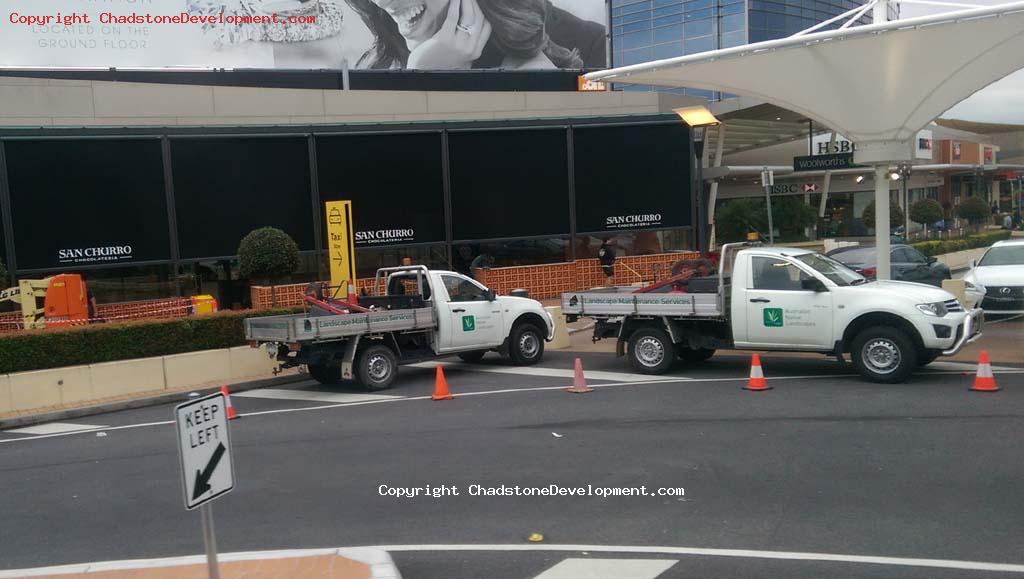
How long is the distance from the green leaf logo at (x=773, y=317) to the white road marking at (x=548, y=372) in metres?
1.54

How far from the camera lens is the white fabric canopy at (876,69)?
16.2m

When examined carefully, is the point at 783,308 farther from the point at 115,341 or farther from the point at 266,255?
the point at 115,341

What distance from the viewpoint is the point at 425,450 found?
10578 mm

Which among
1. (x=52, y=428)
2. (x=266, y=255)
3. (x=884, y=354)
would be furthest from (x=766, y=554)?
(x=266, y=255)

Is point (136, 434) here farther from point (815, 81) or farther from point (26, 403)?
point (815, 81)

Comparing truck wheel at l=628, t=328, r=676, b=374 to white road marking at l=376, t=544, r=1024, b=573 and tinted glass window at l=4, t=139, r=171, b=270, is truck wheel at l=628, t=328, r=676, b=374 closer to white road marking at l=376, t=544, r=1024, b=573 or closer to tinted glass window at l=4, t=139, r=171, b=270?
white road marking at l=376, t=544, r=1024, b=573

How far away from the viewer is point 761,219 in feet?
137

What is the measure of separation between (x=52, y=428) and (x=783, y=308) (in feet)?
34.9

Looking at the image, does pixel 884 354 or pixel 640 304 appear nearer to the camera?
pixel 884 354

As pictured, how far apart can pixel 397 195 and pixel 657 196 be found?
770 cm

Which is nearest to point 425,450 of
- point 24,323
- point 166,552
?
point 166,552

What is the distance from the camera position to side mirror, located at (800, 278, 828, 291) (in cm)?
1380

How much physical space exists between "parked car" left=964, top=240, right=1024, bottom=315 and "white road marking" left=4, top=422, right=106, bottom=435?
1532 cm

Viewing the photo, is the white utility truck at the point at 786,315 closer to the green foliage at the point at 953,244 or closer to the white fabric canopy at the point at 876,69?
the white fabric canopy at the point at 876,69
